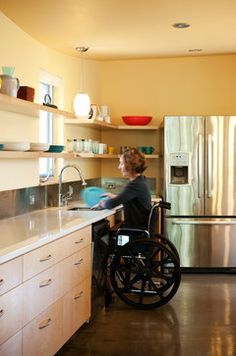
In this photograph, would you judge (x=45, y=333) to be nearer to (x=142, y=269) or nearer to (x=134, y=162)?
(x=142, y=269)

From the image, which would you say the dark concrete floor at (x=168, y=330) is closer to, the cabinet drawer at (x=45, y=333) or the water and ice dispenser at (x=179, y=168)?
the cabinet drawer at (x=45, y=333)

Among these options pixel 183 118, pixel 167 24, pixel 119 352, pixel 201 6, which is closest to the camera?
pixel 119 352

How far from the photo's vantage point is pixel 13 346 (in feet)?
9.03

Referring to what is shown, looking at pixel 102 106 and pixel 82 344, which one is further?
pixel 102 106

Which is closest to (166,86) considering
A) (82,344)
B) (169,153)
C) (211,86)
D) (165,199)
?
(211,86)

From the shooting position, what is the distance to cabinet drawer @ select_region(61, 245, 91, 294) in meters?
3.57

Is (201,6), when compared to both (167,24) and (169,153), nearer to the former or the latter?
(167,24)

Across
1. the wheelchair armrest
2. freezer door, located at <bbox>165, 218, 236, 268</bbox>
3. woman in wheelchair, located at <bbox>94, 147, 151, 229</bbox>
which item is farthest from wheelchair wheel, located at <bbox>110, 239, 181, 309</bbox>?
freezer door, located at <bbox>165, 218, 236, 268</bbox>

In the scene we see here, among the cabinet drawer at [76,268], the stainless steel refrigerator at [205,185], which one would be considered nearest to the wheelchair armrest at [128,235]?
the cabinet drawer at [76,268]

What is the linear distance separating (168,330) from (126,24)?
2544 mm

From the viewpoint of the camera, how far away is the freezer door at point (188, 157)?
244 inches

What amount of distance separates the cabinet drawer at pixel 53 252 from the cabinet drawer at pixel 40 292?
0.04 metres

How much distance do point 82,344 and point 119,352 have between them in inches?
11.5

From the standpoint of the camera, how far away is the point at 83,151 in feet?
18.9
